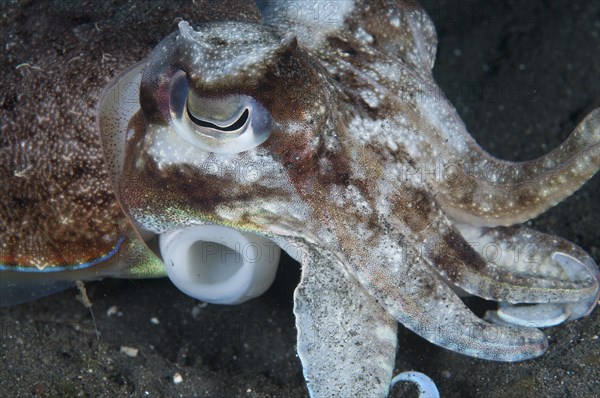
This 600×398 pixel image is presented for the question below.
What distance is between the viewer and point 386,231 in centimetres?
250

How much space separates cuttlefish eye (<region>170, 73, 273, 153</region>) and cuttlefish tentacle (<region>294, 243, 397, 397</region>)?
1.80 feet

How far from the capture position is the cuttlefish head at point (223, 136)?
231 centimetres

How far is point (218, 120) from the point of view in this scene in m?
2.32

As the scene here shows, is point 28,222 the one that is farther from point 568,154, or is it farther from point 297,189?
point 568,154

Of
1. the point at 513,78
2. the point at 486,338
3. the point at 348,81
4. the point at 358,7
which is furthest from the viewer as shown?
the point at 513,78

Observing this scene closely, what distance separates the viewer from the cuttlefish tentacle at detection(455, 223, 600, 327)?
284cm

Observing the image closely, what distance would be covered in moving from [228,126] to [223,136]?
0.18 feet

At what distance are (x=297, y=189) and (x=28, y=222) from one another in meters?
1.28

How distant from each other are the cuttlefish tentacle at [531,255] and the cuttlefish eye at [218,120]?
1069 mm

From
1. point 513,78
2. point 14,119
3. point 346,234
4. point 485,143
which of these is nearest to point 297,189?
point 346,234

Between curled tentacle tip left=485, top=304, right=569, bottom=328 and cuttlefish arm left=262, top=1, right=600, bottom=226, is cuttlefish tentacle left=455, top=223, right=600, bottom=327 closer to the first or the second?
curled tentacle tip left=485, top=304, right=569, bottom=328

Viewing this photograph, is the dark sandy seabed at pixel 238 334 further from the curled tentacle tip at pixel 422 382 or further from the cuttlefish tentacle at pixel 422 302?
the cuttlefish tentacle at pixel 422 302

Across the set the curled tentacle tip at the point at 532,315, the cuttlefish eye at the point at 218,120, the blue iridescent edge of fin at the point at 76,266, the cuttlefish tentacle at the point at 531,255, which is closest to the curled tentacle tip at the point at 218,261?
the blue iridescent edge of fin at the point at 76,266

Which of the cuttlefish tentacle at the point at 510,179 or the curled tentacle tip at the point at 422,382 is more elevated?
the cuttlefish tentacle at the point at 510,179
